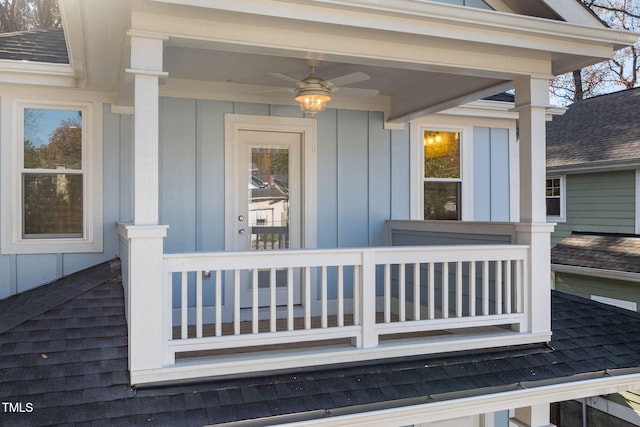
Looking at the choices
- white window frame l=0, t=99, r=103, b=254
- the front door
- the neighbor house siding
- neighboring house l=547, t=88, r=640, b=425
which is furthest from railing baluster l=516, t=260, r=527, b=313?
the neighbor house siding

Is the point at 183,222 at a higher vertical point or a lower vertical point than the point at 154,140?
lower

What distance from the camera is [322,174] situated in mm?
5383

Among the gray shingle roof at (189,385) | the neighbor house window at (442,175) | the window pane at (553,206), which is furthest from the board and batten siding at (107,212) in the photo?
the window pane at (553,206)

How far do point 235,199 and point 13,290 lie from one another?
2.22m

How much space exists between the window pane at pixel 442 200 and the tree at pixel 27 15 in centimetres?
1136

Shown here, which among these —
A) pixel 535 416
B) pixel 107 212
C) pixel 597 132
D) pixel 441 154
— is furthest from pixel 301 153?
pixel 597 132

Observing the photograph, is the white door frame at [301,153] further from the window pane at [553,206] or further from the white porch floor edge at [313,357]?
the window pane at [553,206]

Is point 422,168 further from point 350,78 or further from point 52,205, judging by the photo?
point 52,205

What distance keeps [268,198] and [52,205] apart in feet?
6.91

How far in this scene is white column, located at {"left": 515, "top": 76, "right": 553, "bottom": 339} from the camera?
377 centimetres

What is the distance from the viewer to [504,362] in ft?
11.7

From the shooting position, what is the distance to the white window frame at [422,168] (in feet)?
19.4

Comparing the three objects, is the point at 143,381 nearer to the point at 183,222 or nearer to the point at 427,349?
the point at 427,349

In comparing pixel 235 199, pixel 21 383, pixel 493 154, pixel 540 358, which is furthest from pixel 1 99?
pixel 493 154
